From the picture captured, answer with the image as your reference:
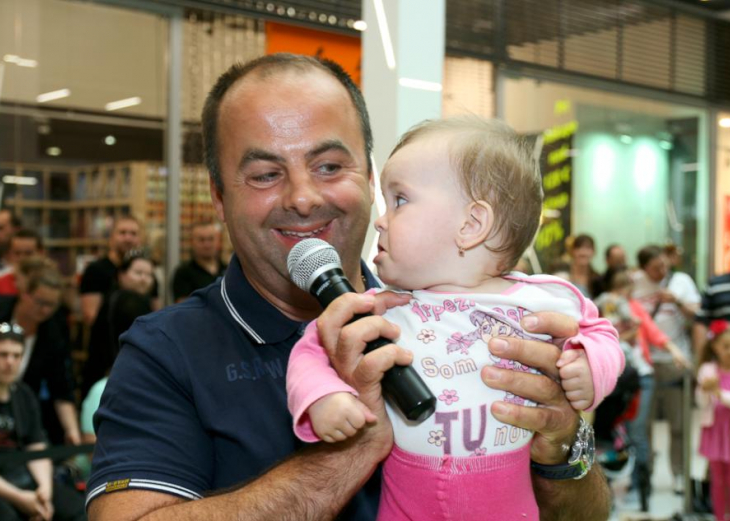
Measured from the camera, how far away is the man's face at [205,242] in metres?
5.69

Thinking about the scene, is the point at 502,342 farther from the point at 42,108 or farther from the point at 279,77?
the point at 42,108

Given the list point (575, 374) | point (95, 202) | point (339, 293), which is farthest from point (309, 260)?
point (95, 202)

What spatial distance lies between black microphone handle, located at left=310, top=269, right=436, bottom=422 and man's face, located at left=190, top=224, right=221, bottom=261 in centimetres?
438

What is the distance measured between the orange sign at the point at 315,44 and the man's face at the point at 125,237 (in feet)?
5.70

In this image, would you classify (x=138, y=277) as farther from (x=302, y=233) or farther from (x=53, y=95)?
(x=302, y=233)

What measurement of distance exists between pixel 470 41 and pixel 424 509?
7.05 metres

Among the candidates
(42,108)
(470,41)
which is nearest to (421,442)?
(42,108)

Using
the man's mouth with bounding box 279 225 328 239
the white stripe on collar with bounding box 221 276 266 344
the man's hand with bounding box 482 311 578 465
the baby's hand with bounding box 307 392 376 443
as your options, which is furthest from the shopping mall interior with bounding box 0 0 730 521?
the man's hand with bounding box 482 311 578 465

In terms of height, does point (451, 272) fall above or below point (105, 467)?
above

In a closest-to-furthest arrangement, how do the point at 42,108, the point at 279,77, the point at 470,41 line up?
the point at 279,77
the point at 42,108
the point at 470,41

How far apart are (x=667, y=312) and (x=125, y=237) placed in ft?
15.1

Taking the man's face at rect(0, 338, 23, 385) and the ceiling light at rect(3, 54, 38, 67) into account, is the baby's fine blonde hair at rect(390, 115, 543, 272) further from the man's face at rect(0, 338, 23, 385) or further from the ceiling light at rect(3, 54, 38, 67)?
the ceiling light at rect(3, 54, 38, 67)

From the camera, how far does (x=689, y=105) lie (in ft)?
33.4

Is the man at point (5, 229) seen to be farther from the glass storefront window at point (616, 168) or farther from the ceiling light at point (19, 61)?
the glass storefront window at point (616, 168)
